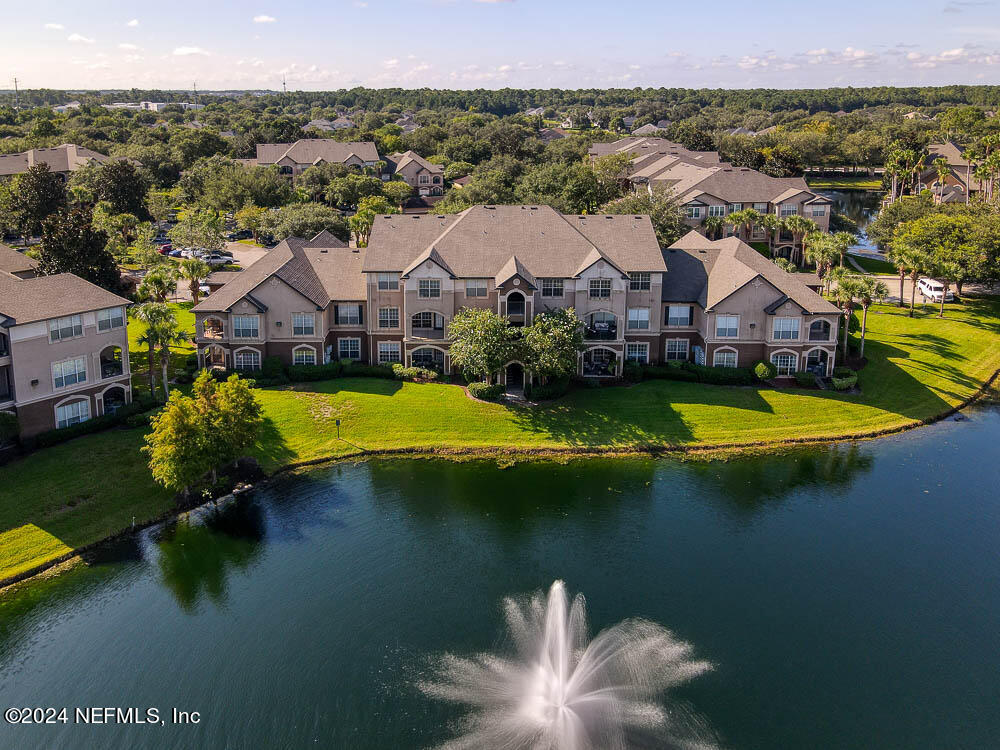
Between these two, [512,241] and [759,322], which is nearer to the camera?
[759,322]

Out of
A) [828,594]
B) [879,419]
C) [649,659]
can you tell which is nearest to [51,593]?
[649,659]

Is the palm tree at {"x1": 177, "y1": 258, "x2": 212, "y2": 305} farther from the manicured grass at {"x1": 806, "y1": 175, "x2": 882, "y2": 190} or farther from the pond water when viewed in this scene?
the manicured grass at {"x1": 806, "y1": 175, "x2": 882, "y2": 190}

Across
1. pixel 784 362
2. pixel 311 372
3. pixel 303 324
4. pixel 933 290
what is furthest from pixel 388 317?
pixel 933 290

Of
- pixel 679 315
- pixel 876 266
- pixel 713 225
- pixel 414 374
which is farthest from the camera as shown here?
pixel 876 266

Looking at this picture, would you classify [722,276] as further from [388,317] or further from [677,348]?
[388,317]

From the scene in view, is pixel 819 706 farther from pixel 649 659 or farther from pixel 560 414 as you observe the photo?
pixel 560 414

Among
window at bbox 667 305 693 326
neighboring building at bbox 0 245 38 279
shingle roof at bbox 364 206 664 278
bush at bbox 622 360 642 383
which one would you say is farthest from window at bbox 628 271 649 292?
neighboring building at bbox 0 245 38 279
